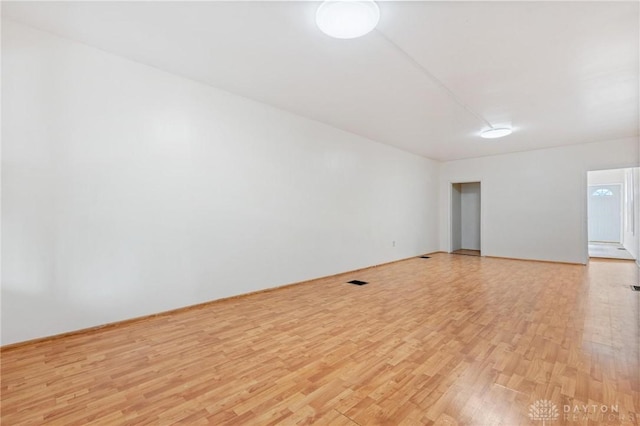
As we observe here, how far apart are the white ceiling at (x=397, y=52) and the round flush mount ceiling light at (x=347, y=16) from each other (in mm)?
150

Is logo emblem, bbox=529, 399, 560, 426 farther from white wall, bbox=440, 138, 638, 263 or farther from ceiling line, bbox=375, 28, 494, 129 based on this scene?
white wall, bbox=440, 138, 638, 263

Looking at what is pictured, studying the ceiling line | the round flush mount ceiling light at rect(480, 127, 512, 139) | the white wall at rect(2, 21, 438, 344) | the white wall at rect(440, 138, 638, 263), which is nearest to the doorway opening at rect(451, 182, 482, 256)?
the white wall at rect(440, 138, 638, 263)

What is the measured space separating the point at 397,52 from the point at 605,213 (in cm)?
1275

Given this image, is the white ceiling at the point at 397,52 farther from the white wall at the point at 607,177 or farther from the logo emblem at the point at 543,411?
the white wall at the point at 607,177

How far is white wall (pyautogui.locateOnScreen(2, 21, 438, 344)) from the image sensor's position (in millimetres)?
2332

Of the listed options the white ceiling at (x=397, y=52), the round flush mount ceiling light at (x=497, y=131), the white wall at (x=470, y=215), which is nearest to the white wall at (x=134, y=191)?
the white ceiling at (x=397, y=52)

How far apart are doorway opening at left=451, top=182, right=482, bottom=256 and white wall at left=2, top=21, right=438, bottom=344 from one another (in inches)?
Result: 218

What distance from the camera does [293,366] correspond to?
1998 mm

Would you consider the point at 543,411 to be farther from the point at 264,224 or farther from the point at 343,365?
the point at 264,224

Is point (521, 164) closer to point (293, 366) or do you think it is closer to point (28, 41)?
point (293, 366)

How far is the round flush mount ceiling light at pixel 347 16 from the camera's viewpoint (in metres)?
1.92

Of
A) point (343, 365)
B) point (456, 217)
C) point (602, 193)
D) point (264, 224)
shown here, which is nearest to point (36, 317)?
point (264, 224)

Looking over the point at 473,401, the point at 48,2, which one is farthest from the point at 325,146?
the point at 473,401

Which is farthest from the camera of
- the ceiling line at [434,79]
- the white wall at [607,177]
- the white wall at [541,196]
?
Result: the white wall at [607,177]
